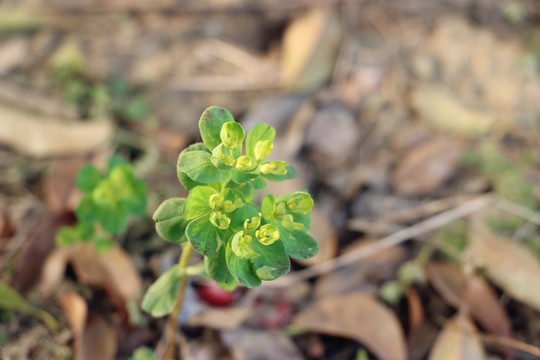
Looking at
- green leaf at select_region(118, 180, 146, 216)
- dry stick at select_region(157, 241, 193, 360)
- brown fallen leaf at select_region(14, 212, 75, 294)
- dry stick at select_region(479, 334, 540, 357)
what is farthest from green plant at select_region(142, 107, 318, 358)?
dry stick at select_region(479, 334, 540, 357)

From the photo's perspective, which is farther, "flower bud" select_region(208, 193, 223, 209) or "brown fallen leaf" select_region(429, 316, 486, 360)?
"brown fallen leaf" select_region(429, 316, 486, 360)

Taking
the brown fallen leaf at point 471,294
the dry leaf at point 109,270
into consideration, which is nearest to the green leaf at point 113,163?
the dry leaf at point 109,270

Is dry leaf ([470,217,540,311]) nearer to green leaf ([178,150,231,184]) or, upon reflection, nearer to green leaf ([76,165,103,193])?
green leaf ([178,150,231,184])

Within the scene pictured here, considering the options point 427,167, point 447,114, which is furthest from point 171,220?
point 447,114

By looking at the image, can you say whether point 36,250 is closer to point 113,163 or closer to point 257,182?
point 113,163

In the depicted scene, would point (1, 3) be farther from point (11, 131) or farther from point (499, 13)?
point (499, 13)

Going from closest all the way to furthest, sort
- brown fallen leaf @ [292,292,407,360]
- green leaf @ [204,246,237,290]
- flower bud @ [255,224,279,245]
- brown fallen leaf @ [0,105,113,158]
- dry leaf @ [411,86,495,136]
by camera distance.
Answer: flower bud @ [255,224,279,245] → green leaf @ [204,246,237,290] → brown fallen leaf @ [292,292,407,360] → brown fallen leaf @ [0,105,113,158] → dry leaf @ [411,86,495,136]

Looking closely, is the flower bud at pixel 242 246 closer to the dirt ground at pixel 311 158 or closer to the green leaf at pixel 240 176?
the green leaf at pixel 240 176
